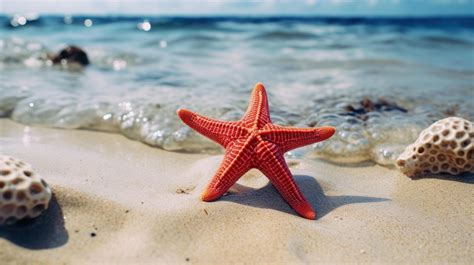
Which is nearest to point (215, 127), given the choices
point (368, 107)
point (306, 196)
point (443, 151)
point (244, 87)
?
point (306, 196)

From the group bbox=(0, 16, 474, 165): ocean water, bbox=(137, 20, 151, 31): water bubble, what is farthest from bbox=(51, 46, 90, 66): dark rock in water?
bbox=(137, 20, 151, 31): water bubble

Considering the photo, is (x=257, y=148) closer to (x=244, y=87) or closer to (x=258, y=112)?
(x=258, y=112)

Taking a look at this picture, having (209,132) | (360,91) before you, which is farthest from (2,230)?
(360,91)

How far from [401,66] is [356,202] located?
7.24 metres

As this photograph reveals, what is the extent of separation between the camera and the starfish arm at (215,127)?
3.48 meters

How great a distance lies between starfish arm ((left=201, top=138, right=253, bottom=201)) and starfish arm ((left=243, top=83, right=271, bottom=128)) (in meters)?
0.19

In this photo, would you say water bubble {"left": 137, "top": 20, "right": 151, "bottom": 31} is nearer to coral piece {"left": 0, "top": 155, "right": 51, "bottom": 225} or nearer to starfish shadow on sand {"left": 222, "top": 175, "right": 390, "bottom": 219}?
starfish shadow on sand {"left": 222, "top": 175, "right": 390, "bottom": 219}

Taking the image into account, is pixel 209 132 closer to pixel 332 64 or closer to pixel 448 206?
pixel 448 206

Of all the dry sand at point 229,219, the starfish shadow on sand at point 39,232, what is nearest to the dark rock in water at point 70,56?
the dry sand at point 229,219

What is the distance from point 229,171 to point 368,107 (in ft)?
11.0

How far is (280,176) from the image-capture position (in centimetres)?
332

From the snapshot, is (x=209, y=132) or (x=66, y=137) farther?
(x=66, y=137)

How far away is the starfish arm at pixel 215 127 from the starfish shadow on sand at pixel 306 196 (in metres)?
0.46

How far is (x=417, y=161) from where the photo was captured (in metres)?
3.99
